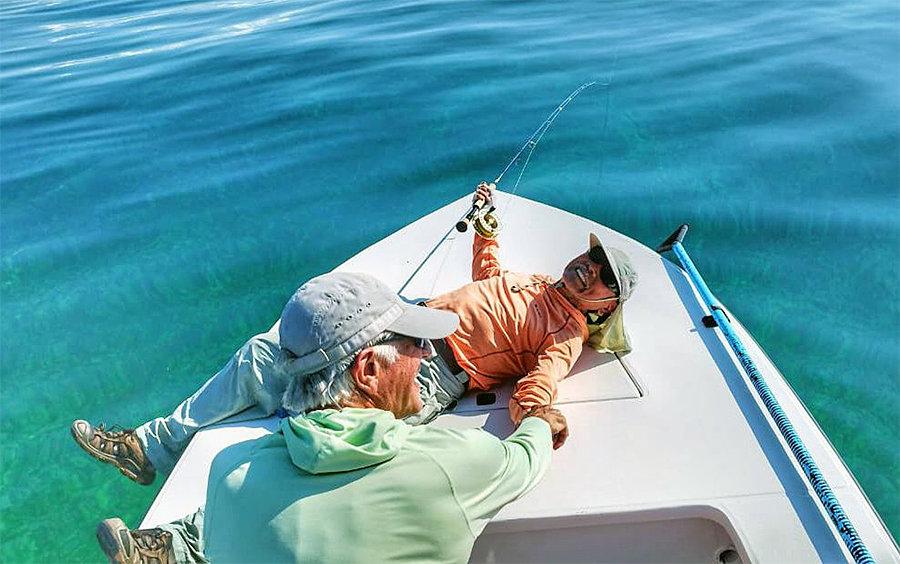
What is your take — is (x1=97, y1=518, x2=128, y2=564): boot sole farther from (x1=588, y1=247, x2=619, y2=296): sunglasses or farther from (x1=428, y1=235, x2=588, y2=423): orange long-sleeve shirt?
(x1=588, y1=247, x2=619, y2=296): sunglasses

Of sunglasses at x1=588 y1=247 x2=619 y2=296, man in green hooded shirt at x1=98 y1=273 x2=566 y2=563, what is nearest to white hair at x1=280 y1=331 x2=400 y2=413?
man in green hooded shirt at x1=98 y1=273 x2=566 y2=563

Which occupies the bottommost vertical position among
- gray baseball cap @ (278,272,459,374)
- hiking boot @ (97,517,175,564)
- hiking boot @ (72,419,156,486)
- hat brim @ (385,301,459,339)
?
hiking boot @ (72,419,156,486)

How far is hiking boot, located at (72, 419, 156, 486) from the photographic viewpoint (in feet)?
9.37

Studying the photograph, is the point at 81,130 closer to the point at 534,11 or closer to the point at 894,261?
the point at 534,11

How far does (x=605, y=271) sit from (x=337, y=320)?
1.44 metres

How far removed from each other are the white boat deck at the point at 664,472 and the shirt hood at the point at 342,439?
2.46 ft

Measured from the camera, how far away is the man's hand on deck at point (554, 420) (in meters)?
2.37

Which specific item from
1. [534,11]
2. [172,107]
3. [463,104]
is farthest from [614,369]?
[534,11]

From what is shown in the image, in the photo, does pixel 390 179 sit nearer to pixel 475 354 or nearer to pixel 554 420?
pixel 475 354

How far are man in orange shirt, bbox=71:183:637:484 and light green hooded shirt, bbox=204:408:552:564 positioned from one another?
0.98 meters

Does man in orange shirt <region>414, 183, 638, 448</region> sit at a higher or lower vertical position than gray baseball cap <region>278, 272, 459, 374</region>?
lower

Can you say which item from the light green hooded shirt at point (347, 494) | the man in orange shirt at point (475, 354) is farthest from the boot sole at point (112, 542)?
the man in orange shirt at point (475, 354)

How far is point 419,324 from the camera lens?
1.94 metres

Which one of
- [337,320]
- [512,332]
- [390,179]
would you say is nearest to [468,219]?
[512,332]
